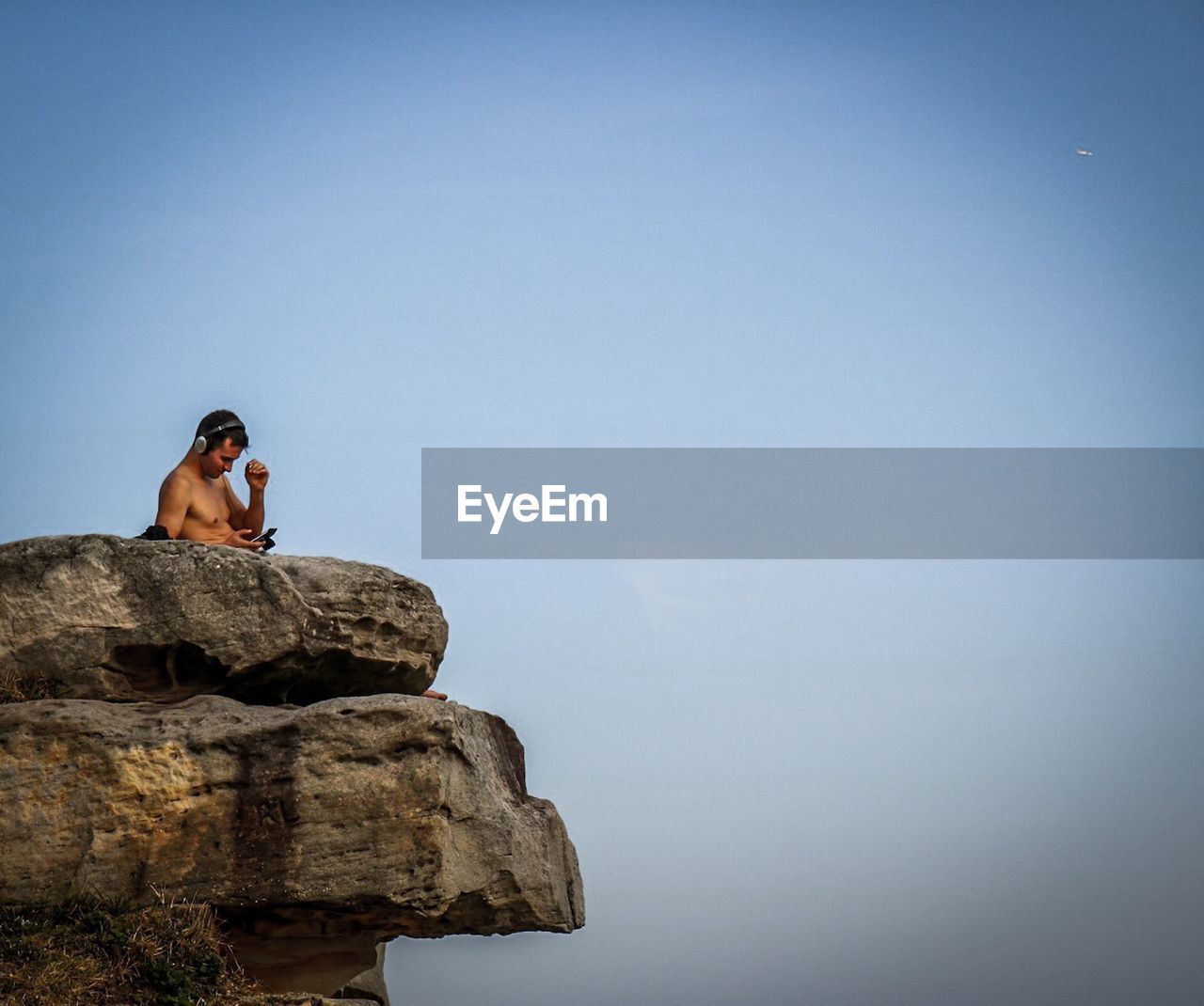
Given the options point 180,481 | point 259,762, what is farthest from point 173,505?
point 259,762

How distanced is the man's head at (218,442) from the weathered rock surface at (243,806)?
210 cm

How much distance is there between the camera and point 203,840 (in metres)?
11.3

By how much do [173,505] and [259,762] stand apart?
9.40 ft

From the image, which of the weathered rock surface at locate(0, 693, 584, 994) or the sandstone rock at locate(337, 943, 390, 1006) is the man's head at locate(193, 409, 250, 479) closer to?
the weathered rock surface at locate(0, 693, 584, 994)

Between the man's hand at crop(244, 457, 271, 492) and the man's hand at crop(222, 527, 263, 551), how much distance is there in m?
0.43

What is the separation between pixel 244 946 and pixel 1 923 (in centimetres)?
198

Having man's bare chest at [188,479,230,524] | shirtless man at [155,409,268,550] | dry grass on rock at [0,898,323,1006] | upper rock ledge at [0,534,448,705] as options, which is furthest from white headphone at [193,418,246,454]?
dry grass on rock at [0,898,323,1006]

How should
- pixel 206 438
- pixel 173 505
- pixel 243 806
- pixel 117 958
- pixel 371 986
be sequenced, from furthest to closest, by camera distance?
pixel 371 986
pixel 206 438
pixel 173 505
pixel 243 806
pixel 117 958

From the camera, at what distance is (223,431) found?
13.2 metres

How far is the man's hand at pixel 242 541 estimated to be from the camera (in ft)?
42.7

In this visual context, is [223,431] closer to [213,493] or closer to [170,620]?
[213,493]

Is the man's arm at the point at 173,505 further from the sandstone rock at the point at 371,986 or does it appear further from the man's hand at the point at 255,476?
the sandstone rock at the point at 371,986

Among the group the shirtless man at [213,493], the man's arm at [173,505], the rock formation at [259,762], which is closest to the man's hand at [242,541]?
the shirtless man at [213,493]

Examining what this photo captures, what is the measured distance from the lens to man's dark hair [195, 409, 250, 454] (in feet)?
43.3
